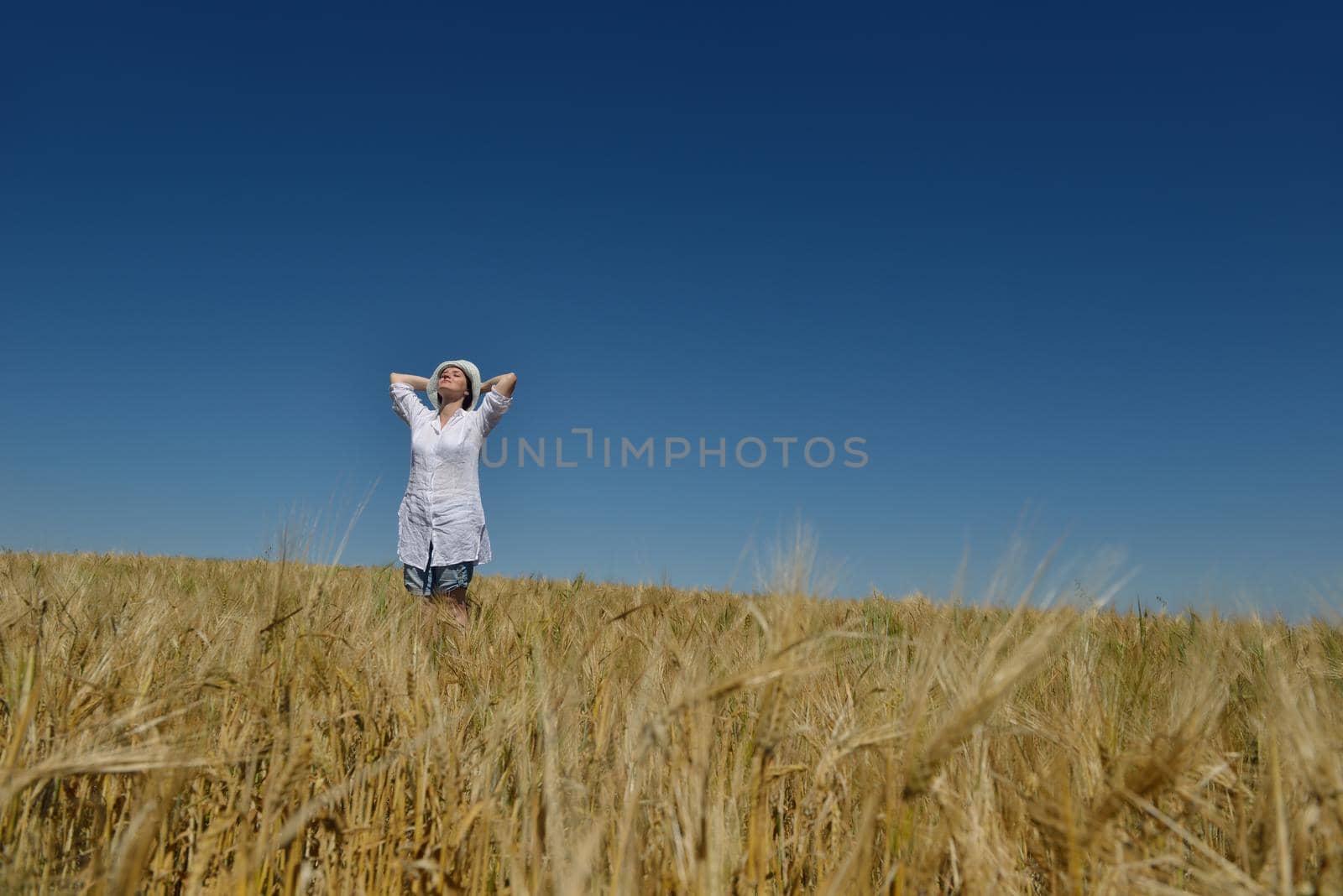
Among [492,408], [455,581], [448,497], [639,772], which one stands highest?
[492,408]

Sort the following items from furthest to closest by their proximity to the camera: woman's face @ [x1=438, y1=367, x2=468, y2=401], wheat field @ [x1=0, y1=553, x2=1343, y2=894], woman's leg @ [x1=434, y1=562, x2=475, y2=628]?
woman's face @ [x1=438, y1=367, x2=468, y2=401] < woman's leg @ [x1=434, y1=562, x2=475, y2=628] < wheat field @ [x1=0, y1=553, x2=1343, y2=894]

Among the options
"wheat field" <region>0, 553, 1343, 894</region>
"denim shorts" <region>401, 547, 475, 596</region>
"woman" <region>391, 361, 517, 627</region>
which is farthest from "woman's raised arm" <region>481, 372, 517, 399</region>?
"wheat field" <region>0, 553, 1343, 894</region>

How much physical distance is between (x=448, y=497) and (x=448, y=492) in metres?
0.04

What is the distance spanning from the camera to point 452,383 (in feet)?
17.8

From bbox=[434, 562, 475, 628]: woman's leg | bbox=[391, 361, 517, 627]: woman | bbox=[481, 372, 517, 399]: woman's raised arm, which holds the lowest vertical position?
bbox=[434, 562, 475, 628]: woman's leg

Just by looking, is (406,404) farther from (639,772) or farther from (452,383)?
(639,772)

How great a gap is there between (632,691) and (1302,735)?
68.5 inches

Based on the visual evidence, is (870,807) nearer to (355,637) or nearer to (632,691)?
(632,691)

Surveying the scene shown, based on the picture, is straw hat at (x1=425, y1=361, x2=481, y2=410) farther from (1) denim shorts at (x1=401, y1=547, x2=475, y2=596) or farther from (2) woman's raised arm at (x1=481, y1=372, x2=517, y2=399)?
(1) denim shorts at (x1=401, y1=547, x2=475, y2=596)

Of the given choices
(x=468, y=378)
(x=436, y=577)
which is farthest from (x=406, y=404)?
(x=436, y=577)

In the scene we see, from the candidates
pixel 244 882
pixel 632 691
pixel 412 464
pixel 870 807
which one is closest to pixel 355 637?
pixel 632 691

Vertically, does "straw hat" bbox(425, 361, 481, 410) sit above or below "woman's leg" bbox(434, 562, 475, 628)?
above

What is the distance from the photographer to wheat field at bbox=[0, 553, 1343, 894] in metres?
1.20

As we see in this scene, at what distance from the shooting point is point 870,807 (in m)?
1.14
